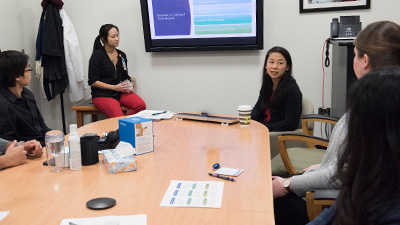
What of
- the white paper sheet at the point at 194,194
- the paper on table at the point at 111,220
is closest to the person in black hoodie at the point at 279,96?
the white paper sheet at the point at 194,194

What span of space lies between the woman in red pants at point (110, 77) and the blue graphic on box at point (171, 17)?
Answer: 50 cm

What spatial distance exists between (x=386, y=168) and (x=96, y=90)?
395 centimetres

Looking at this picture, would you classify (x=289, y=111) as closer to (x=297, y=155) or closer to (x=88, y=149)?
(x=297, y=155)

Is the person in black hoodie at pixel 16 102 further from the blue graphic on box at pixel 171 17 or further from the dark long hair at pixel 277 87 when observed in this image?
the blue graphic on box at pixel 171 17

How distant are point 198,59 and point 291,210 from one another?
2952 millimetres

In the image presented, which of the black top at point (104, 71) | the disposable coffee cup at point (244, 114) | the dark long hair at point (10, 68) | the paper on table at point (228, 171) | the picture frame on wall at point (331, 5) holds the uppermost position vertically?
the picture frame on wall at point (331, 5)

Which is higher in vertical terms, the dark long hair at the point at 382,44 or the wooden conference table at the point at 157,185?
the dark long hair at the point at 382,44

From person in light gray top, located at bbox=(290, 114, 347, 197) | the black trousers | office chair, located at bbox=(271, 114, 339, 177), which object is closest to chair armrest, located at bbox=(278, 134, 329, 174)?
office chair, located at bbox=(271, 114, 339, 177)

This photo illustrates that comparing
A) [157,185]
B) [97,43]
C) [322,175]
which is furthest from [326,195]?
[97,43]

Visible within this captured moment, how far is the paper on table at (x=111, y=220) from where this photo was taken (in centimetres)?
141

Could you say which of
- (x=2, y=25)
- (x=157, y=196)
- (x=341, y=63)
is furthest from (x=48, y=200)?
(x=2, y=25)

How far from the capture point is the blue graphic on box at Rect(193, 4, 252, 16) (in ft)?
14.8

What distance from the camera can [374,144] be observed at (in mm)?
1018

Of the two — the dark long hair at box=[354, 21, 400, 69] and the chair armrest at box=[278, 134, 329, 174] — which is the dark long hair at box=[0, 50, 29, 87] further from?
the dark long hair at box=[354, 21, 400, 69]
